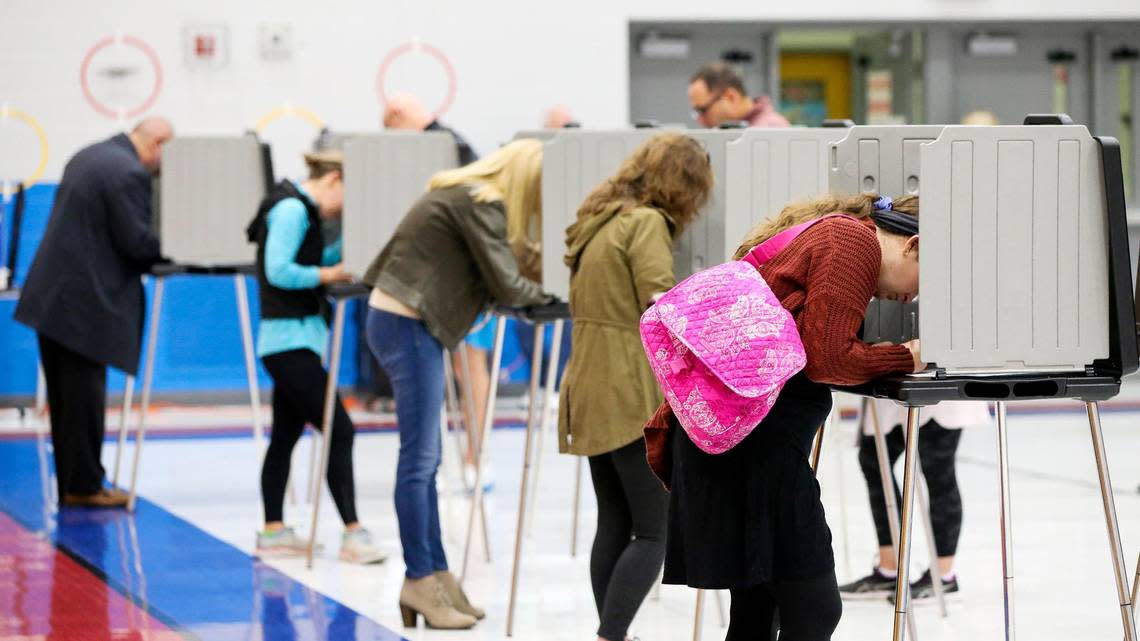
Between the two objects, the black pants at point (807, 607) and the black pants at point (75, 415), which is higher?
the black pants at point (807, 607)

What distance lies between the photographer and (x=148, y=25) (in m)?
9.66

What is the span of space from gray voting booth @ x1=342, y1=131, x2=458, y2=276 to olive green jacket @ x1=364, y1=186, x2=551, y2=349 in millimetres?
970

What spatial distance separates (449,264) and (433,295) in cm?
9

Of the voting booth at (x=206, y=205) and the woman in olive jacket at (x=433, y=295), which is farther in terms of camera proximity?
the voting booth at (x=206, y=205)

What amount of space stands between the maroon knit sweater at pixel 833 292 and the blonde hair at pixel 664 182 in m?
0.96

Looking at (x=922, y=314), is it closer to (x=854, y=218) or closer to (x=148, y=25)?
(x=854, y=218)

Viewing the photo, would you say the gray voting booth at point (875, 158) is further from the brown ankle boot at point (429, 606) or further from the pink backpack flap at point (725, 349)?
the brown ankle boot at point (429, 606)

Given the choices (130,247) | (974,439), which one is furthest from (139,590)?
(974,439)

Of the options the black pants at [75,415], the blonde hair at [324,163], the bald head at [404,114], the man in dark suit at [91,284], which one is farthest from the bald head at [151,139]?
the blonde hair at [324,163]

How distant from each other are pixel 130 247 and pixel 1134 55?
7.49m

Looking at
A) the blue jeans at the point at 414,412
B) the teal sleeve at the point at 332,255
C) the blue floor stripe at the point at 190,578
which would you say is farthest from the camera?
the teal sleeve at the point at 332,255

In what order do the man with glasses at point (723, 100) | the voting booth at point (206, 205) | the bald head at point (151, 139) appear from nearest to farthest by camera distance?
the voting booth at point (206, 205) → the bald head at point (151, 139) → the man with glasses at point (723, 100)

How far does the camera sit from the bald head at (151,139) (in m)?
6.40

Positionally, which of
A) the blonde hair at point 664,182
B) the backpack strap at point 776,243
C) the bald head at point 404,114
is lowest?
the backpack strap at point 776,243
